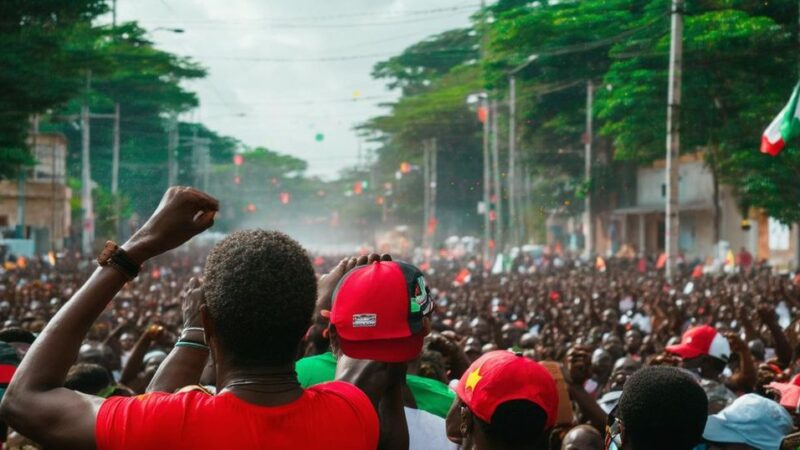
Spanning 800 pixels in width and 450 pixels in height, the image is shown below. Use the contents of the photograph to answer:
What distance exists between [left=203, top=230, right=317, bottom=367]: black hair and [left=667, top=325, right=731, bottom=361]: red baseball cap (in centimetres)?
471

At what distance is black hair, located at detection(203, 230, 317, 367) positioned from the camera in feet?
7.97

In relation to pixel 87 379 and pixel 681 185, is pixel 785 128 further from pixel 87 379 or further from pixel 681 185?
pixel 681 185

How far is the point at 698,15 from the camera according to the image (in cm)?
2802

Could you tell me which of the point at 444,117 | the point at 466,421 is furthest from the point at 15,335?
the point at 444,117

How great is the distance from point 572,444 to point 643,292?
15070mm

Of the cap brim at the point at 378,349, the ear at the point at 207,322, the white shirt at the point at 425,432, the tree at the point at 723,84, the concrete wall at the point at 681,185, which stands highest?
the tree at the point at 723,84

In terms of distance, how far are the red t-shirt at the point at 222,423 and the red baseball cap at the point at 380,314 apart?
0.29 m

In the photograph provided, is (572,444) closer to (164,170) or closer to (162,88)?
(162,88)

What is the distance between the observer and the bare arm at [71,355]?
2.32 m

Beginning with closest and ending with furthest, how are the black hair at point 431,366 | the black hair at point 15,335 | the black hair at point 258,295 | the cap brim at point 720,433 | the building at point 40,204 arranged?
the black hair at point 258,295
the cap brim at point 720,433
the black hair at point 431,366
the black hair at point 15,335
the building at point 40,204

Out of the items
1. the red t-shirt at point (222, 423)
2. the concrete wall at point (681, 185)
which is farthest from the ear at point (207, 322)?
the concrete wall at point (681, 185)

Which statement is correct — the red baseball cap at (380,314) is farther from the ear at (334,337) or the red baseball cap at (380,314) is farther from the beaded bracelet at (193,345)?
the beaded bracelet at (193,345)

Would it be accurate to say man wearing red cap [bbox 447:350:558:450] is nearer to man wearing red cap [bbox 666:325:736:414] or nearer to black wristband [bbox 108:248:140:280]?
black wristband [bbox 108:248:140:280]

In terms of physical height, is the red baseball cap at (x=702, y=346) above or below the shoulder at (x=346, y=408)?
below
